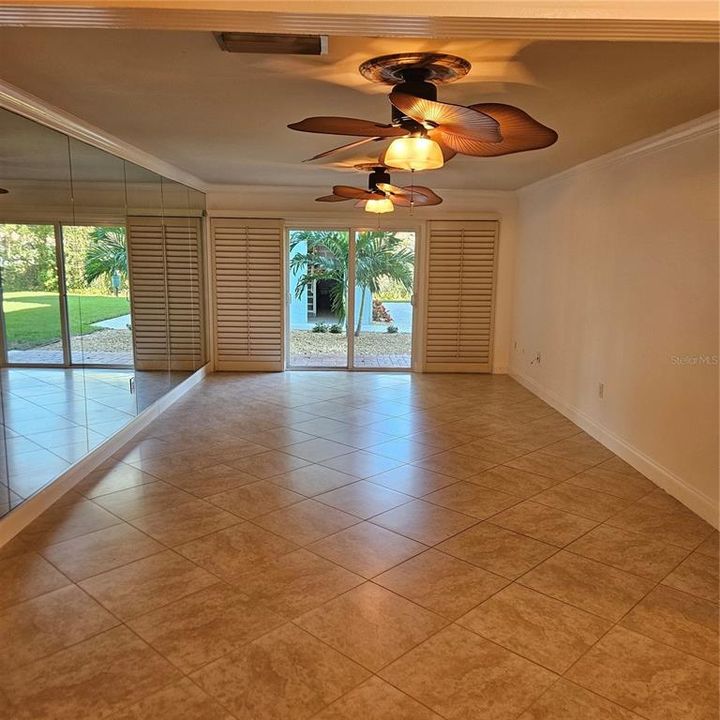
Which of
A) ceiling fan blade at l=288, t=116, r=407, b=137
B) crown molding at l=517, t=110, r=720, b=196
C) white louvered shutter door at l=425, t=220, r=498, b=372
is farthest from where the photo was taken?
white louvered shutter door at l=425, t=220, r=498, b=372

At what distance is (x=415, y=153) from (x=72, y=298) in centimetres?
225

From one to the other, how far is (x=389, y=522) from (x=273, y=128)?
244 centimetres

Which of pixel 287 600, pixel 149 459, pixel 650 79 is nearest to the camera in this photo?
pixel 287 600

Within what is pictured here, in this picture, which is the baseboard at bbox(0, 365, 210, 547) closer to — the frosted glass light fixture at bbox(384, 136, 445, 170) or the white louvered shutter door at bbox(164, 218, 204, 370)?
the white louvered shutter door at bbox(164, 218, 204, 370)

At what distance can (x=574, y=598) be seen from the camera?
90.0 inches

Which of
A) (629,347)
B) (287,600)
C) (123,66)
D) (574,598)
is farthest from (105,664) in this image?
(629,347)

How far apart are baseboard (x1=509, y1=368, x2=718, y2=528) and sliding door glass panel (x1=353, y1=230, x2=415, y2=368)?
85.6 inches

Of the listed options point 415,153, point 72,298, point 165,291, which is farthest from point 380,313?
point 415,153

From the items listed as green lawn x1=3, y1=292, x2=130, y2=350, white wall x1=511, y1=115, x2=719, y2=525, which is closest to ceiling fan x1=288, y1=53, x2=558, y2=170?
white wall x1=511, y1=115, x2=719, y2=525

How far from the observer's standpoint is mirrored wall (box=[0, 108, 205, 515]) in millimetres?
2785

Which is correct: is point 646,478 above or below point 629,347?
below

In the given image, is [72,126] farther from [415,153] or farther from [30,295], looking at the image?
[415,153]

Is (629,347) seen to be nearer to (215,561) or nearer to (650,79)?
(650,79)

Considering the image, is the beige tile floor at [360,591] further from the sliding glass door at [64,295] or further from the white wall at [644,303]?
the sliding glass door at [64,295]
